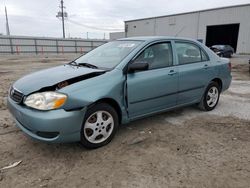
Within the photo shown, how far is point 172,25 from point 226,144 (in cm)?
3485

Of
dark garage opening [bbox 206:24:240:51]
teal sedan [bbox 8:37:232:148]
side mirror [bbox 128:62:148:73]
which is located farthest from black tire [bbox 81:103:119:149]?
dark garage opening [bbox 206:24:240:51]

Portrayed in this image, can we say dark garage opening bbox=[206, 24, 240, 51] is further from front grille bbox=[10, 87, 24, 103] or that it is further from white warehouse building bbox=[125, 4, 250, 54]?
front grille bbox=[10, 87, 24, 103]

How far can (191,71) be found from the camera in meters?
4.21

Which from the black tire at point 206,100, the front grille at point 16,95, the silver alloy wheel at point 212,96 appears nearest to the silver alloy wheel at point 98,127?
the front grille at point 16,95

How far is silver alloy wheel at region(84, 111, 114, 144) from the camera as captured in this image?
3.05 meters

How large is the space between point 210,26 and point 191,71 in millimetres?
30954

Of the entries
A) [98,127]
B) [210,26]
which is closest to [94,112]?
[98,127]

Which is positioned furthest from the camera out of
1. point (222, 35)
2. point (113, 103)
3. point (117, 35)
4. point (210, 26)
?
point (117, 35)

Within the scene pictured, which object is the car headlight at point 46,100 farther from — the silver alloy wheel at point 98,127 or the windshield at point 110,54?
the windshield at point 110,54

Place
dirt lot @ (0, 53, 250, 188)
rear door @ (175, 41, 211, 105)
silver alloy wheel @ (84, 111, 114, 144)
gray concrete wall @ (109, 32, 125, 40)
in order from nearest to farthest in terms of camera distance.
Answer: dirt lot @ (0, 53, 250, 188)
silver alloy wheel @ (84, 111, 114, 144)
rear door @ (175, 41, 211, 105)
gray concrete wall @ (109, 32, 125, 40)

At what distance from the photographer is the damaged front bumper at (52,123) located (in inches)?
105

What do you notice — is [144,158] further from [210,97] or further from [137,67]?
[210,97]

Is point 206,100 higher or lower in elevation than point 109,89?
lower

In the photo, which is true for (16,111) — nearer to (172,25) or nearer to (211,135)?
(211,135)
